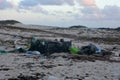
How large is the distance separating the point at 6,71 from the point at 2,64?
7.42 feet

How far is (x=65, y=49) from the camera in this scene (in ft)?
79.6

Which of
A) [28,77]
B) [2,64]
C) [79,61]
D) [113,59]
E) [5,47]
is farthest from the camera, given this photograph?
[5,47]

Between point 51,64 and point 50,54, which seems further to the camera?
point 50,54

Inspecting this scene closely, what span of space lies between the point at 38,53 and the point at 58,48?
1.53m

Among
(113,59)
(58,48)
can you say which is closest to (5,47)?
(58,48)

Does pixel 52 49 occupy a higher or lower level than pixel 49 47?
lower

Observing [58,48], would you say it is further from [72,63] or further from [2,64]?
[2,64]

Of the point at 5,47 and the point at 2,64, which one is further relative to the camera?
the point at 5,47

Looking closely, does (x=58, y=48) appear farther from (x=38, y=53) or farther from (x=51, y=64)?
(x=51, y=64)

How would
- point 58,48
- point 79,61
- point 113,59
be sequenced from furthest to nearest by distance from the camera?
point 58,48 < point 113,59 < point 79,61

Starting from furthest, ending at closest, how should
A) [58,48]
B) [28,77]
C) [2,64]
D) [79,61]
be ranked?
[58,48], [79,61], [2,64], [28,77]

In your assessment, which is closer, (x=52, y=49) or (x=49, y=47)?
(x=49, y=47)

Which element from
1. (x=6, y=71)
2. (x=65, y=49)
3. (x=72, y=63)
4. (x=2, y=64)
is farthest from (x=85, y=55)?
(x=6, y=71)

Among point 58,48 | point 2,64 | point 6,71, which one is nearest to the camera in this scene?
point 6,71
